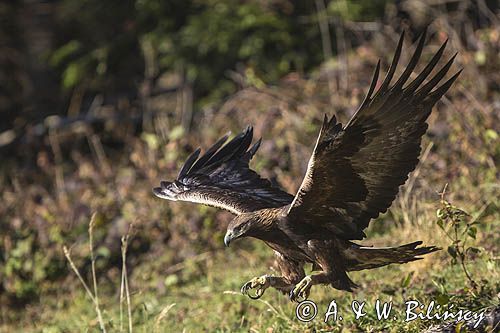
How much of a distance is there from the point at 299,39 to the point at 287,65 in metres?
0.44

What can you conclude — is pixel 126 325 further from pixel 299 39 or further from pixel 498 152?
pixel 299 39

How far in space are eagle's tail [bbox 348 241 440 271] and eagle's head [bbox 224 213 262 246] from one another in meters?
0.48

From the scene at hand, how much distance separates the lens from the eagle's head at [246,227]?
3.94m

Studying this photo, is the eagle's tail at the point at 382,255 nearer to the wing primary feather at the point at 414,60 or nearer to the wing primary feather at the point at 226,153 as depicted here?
the wing primary feather at the point at 414,60

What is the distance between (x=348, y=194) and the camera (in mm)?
3805

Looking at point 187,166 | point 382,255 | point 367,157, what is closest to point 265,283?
point 382,255

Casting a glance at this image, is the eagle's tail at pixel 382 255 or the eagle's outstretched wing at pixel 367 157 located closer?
the eagle's outstretched wing at pixel 367 157

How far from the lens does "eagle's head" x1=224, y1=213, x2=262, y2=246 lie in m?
3.94

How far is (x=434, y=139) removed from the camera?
7648 millimetres

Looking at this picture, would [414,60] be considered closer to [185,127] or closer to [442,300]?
[442,300]

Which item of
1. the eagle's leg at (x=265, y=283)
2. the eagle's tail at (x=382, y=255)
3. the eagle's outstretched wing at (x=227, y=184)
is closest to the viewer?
the eagle's tail at (x=382, y=255)

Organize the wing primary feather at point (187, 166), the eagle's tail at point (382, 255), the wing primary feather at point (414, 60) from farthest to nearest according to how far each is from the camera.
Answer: the wing primary feather at point (187, 166) → the eagle's tail at point (382, 255) → the wing primary feather at point (414, 60)

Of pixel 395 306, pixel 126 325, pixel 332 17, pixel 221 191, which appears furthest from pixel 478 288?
pixel 332 17

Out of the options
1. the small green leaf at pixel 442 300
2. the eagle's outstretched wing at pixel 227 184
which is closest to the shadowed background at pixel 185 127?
the small green leaf at pixel 442 300
